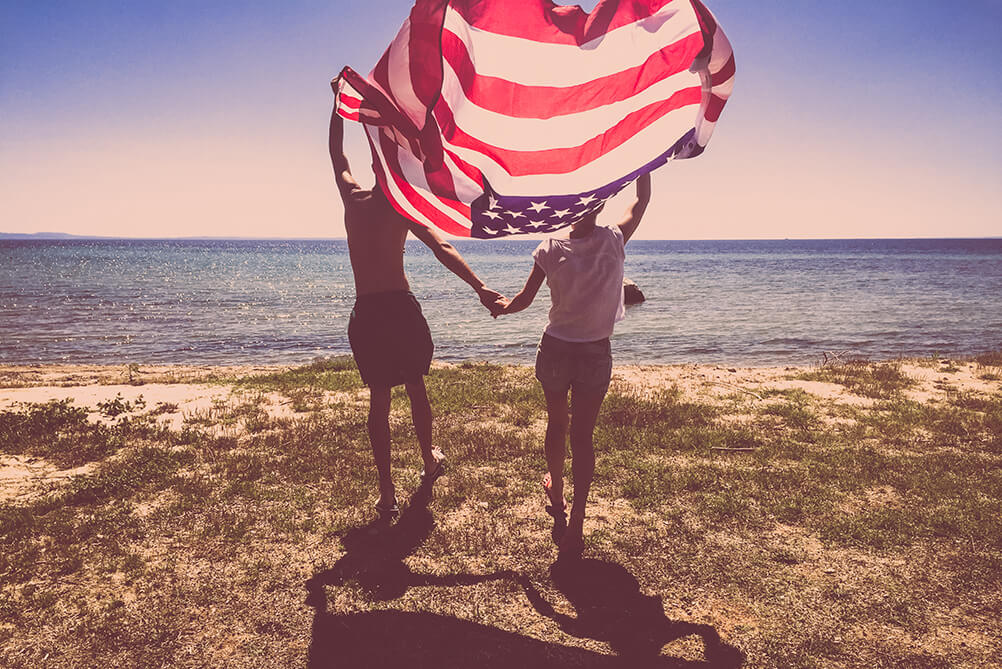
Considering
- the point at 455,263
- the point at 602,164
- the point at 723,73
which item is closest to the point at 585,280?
the point at 602,164

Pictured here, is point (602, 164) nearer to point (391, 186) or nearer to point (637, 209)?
point (637, 209)

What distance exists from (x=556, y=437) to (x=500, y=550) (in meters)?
1.07

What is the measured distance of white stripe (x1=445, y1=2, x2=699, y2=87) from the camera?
3.59 meters

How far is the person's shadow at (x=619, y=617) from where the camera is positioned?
3539mm

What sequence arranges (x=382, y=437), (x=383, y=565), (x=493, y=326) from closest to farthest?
(x=383, y=565) < (x=382, y=437) < (x=493, y=326)

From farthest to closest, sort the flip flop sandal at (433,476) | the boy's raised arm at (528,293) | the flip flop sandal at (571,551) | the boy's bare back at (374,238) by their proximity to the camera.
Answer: the flip flop sandal at (433,476), the boy's bare back at (374,238), the flip flop sandal at (571,551), the boy's raised arm at (528,293)

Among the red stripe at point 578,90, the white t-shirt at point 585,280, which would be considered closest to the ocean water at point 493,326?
the white t-shirt at point 585,280

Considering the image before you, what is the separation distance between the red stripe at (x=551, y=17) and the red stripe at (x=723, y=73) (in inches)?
21.8

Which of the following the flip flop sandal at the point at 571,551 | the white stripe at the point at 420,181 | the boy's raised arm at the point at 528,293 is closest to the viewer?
the white stripe at the point at 420,181

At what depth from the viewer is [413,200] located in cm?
390

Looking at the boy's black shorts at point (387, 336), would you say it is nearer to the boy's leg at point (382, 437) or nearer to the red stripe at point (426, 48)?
the boy's leg at point (382, 437)

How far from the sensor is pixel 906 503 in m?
5.48

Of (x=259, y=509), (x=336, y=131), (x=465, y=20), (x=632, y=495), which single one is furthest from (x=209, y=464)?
(x=465, y=20)

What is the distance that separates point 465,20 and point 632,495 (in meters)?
4.57
